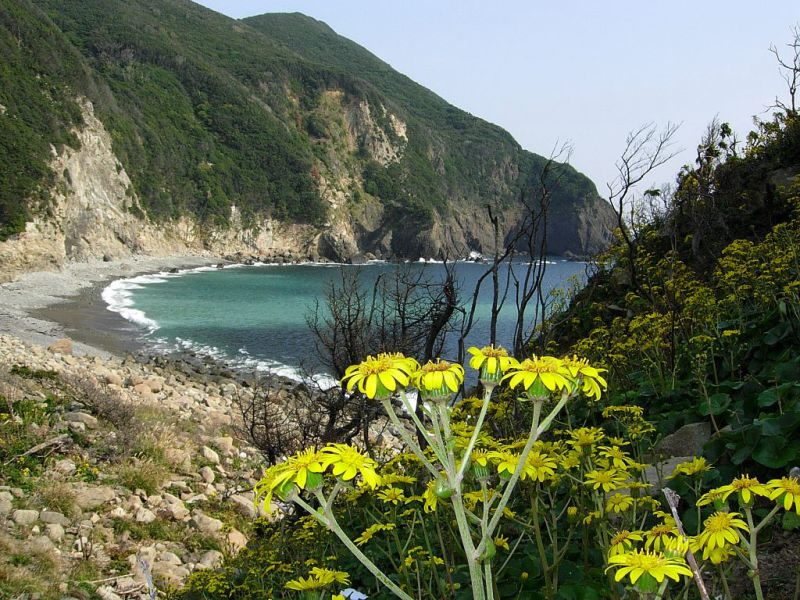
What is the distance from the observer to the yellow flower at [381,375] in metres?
1.24

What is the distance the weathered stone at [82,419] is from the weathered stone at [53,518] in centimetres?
280

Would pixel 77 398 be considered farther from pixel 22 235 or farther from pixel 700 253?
pixel 22 235

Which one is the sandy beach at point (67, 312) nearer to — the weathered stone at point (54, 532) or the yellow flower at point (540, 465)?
Result: the weathered stone at point (54, 532)

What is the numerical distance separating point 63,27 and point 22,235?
222 ft

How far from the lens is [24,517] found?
19.8 feet

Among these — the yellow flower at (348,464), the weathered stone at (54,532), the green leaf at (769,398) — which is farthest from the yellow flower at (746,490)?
the weathered stone at (54,532)

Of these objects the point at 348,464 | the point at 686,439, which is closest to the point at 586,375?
the point at 348,464

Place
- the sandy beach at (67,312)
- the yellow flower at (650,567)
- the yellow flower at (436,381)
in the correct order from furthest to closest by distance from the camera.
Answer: the sandy beach at (67,312)
the yellow flower at (436,381)
the yellow flower at (650,567)

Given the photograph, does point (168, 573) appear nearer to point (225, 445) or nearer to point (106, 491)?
point (106, 491)

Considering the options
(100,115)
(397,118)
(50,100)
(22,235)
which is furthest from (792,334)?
(397,118)

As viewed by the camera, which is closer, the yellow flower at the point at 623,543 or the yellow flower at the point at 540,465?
the yellow flower at the point at 623,543

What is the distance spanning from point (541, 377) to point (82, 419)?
31.5 feet

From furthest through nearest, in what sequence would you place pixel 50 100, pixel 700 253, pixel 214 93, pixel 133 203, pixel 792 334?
pixel 214 93
pixel 133 203
pixel 50 100
pixel 700 253
pixel 792 334

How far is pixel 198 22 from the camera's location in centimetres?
12475
